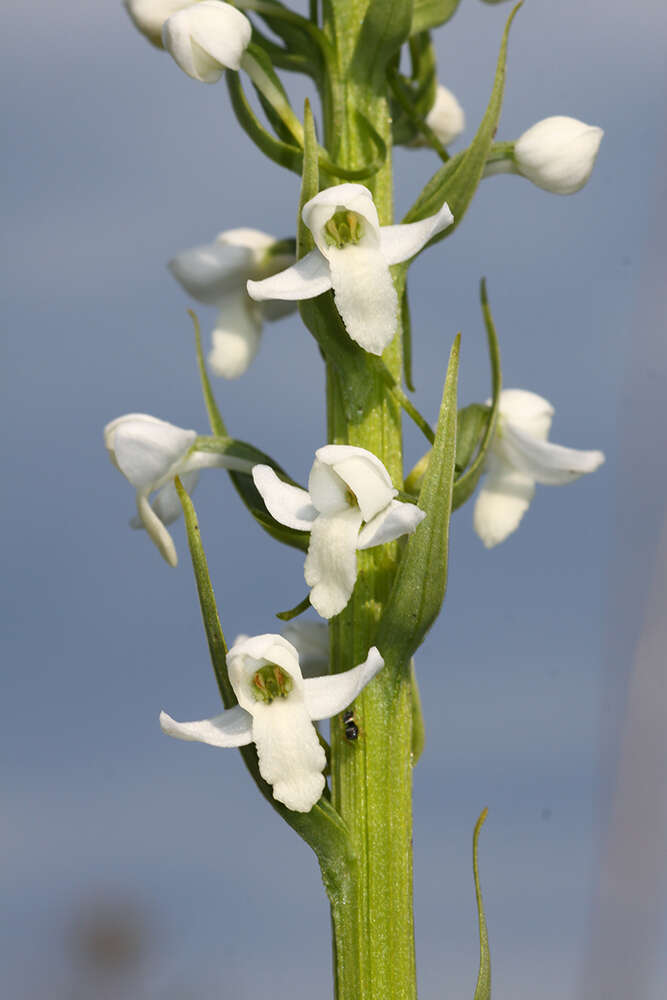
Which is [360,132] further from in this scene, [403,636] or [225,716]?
[225,716]

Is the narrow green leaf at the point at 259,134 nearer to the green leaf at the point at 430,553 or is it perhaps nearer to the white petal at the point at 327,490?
the green leaf at the point at 430,553

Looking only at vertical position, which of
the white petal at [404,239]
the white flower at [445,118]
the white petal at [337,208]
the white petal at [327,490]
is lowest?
the white petal at [327,490]

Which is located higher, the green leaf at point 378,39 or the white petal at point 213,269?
the green leaf at point 378,39

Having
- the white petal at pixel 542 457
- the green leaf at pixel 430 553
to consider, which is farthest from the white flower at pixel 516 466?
the green leaf at pixel 430 553

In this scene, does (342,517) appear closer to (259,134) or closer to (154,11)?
(259,134)

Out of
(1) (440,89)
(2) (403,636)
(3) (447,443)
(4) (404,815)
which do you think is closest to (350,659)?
(2) (403,636)
